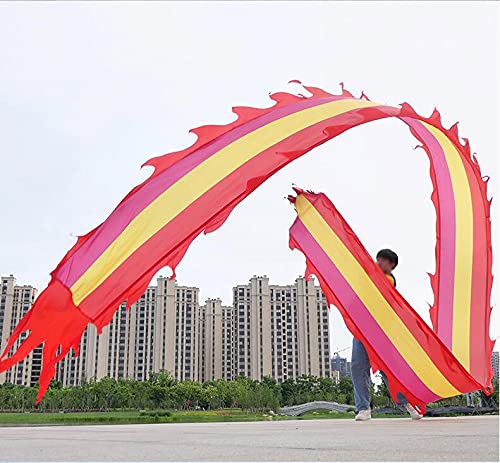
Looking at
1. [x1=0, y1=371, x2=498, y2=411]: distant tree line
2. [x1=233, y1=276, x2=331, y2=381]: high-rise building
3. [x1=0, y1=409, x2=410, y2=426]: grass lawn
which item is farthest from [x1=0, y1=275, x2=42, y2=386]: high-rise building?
[x1=0, y1=409, x2=410, y2=426]: grass lawn

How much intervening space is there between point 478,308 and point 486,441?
4.03 m

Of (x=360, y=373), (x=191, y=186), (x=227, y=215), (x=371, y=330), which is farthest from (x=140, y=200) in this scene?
(x=360, y=373)

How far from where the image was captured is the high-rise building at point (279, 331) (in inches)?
2689

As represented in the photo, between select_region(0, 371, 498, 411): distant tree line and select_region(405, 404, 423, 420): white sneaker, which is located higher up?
select_region(405, 404, 423, 420): white sneaker

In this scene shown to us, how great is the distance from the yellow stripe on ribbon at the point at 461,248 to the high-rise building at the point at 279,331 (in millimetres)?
61628

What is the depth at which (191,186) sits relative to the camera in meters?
4.98

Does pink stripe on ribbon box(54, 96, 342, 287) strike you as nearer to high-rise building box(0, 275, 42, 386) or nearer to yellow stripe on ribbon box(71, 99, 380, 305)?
yellow stripe on ribbon box(71, 99, 380, 305)

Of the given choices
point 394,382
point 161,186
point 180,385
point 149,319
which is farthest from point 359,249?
point 149,319

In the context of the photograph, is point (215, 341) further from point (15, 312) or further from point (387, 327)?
point (387, 327)

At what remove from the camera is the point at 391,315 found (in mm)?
5125

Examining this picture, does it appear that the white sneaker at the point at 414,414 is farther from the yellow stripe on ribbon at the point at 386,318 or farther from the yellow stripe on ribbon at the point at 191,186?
the yellow stripe on ribbon at the point at 191,186

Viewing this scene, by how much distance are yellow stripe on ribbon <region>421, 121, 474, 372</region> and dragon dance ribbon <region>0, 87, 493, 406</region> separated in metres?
0.01

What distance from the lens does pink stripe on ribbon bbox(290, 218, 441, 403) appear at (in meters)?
5.11

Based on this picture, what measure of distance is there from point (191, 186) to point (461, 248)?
3.32 metres
